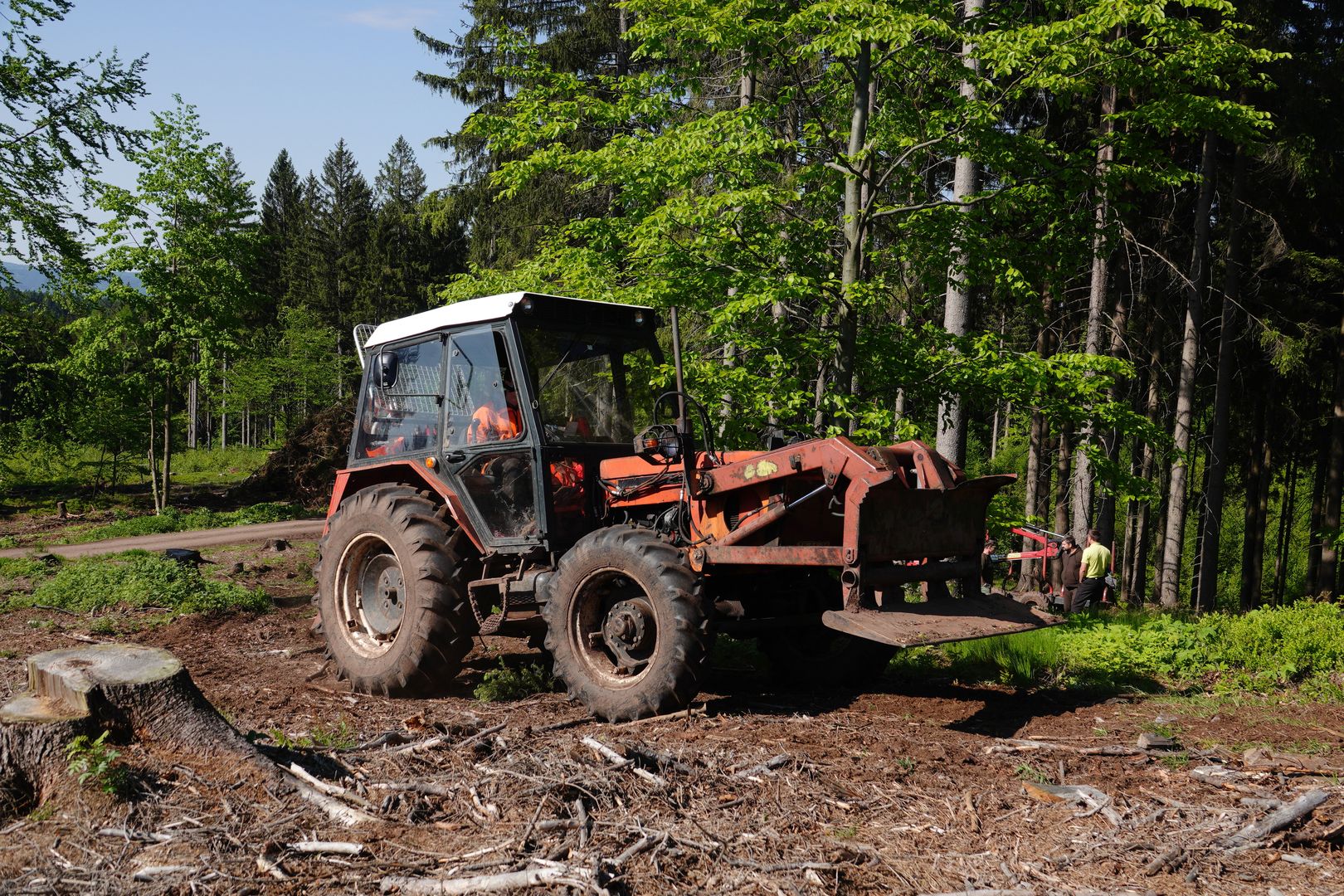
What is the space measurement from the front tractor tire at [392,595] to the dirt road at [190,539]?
9.87 m

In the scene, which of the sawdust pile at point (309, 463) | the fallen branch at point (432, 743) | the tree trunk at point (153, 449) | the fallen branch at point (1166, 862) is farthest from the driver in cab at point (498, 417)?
the sawdust pile at point (309, 463)

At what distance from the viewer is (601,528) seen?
719cm

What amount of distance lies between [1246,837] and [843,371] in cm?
668

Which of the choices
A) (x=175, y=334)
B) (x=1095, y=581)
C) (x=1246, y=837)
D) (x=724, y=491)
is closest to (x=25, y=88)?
(x=175, y=334)

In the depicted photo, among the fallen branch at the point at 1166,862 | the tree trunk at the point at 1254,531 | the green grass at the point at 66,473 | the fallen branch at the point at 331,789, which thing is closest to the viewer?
the fallen branch at the point at 1166,862

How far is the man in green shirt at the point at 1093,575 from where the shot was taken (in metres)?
14.6

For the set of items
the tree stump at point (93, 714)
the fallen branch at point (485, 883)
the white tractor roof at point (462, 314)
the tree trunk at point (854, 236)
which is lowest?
the fallen branch at point (485, 883)

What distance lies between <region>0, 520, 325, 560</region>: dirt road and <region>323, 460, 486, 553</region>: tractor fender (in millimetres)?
9471

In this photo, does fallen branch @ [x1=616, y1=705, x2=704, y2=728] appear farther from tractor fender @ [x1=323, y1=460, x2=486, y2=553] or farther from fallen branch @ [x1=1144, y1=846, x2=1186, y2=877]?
fallen branch @ [x1=1144, y1=846, x2=1186, y2=877]

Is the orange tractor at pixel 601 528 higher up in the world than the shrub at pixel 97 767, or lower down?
higher up

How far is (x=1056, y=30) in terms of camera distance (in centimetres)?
909

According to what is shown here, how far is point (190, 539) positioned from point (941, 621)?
55.1 ft

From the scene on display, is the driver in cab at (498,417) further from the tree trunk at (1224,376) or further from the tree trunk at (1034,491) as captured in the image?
the tree trunk at (1224,376)

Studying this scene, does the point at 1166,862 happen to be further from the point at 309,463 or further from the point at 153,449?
the point at 309,463
